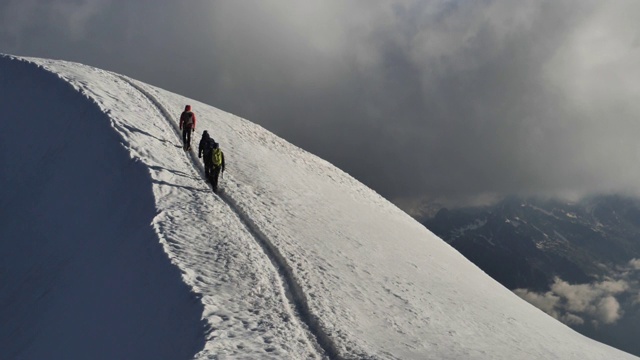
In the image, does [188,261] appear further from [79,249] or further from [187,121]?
[187,121]

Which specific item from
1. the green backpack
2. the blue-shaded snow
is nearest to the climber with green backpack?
the green backpack

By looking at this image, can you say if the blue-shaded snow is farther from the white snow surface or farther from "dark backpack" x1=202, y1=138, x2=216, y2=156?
"dark backpack" x1=202, y1=138, x2=216, y2=156

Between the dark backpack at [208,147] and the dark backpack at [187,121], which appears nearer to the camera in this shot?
the dark backpack at [208,147]

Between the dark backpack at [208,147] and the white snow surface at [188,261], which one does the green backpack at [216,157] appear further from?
the white snow surface at [188,261]

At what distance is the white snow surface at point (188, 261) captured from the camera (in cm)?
1500

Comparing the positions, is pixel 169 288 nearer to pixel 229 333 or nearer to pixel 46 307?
pixel 229 333

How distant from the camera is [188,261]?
16891 millimetres

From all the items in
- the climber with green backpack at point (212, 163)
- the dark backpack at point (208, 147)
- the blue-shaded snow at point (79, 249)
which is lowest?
the blue-shaded snow at point (79, 249)

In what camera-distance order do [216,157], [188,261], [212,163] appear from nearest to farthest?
1. [188,261]
2. [212,163]
3. [216,157]

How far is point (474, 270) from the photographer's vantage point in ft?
116

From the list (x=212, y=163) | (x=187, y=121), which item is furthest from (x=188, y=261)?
(x=187, y=121)

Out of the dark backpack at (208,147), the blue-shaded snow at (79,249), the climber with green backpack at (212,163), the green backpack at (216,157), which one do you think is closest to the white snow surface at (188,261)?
the blue-shaded snow at (79,249)

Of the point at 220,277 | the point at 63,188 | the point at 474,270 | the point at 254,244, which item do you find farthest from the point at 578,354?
the point at 63,188

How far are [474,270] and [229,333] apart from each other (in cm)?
2472
